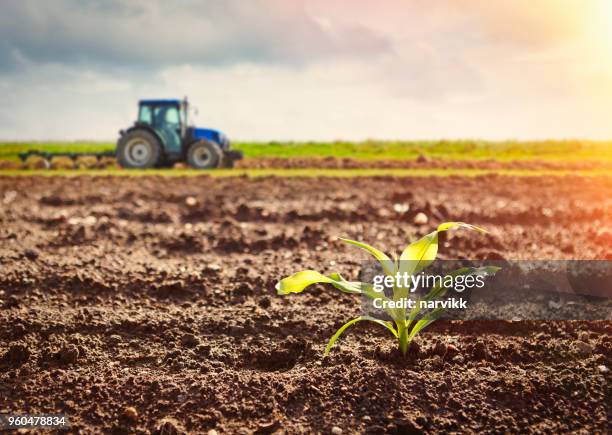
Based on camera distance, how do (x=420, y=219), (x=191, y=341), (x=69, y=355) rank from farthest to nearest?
1. (x=420, y=219)
2. (x=191, y=341)
3. (x=69, y=355)

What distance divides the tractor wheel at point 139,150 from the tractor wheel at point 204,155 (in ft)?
2.84

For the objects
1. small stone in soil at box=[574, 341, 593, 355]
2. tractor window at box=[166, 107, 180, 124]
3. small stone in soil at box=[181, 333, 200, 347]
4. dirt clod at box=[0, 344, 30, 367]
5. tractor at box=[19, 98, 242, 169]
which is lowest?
dirt clod at box=[0, 344, 30, 367]

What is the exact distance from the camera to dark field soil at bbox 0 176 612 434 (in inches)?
87.7

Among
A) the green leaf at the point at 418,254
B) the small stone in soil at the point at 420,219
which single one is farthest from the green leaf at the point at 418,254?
the small stone in soil at the point at 420,219

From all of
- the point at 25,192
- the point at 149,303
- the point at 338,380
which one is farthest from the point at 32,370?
the point at 25,192

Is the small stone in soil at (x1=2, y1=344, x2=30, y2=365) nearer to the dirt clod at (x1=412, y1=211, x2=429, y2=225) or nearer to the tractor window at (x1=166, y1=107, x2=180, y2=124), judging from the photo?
the dirt clod at (x1=412, y1=211, x2=429, y2=225)

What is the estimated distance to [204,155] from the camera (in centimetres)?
1560

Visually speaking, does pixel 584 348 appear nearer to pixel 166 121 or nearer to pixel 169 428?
pixel 169 428

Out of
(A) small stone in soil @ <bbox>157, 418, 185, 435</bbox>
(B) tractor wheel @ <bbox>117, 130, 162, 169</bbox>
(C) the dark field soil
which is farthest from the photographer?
(B) tractor wheel @ <bbox>117, 130, 162, 169</bbox>

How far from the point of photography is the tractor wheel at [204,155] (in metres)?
15.1

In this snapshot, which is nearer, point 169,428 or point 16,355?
point 169,428

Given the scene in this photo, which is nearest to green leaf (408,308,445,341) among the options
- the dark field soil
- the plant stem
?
the plant stem

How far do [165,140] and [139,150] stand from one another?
814mm

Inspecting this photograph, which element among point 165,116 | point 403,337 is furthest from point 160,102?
point 403,337
